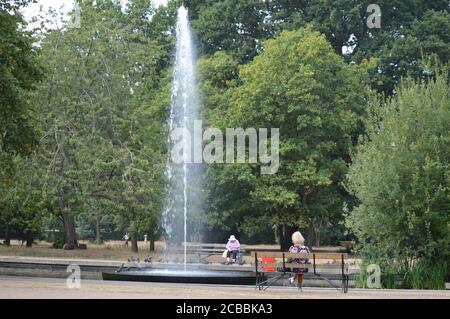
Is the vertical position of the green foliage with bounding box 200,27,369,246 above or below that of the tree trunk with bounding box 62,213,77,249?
above

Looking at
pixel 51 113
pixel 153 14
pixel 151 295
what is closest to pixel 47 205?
pixel 51 113

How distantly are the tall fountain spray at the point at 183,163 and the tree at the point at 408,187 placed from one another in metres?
16.6

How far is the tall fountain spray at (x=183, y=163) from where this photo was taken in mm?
42094

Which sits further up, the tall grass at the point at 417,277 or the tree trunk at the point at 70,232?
the tree trunk at the point at 70,232

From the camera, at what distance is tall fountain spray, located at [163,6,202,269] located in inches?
1657

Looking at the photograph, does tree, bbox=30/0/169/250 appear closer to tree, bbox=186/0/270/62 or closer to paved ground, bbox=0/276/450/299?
tree, bbox=186/0/270/62

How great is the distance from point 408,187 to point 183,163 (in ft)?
66.6

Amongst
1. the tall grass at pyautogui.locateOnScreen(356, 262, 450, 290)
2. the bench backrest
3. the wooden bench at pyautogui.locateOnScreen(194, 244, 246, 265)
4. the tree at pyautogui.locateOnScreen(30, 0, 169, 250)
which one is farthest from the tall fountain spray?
the bench backrest

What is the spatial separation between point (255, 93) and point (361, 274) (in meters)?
20.3

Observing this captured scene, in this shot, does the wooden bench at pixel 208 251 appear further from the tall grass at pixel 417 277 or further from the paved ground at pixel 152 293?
the paved ground at pixel 152 293

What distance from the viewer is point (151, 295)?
16969mm

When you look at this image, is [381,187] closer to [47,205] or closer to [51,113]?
[51,113]

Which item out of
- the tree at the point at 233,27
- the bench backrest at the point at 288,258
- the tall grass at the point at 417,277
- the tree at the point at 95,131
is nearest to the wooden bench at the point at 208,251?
the tree at the point at 95,131

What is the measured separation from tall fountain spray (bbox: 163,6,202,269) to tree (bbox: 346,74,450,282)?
16.6m
